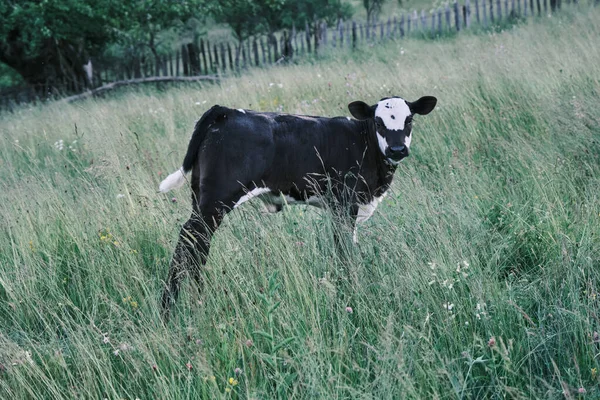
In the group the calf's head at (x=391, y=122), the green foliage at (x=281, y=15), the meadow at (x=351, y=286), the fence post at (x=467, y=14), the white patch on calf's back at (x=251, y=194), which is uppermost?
the green foliage at (x=281, y=15)

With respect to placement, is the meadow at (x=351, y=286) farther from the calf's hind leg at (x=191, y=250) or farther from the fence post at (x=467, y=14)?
the fence post at (x=467, y=14)

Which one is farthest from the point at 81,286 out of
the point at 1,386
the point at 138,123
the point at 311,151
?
the point at 138,123

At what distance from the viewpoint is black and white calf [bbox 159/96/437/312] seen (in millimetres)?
4023

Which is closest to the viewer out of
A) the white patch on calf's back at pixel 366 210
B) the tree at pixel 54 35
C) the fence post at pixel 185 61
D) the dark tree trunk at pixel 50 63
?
the white patch on calf's back at pixel 366 210

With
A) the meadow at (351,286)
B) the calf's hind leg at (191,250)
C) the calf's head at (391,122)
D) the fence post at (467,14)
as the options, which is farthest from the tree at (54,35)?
the calf's hind leg at (191,250)

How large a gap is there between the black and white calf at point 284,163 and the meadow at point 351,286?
17 centimetres

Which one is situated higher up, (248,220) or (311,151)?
(311,151)

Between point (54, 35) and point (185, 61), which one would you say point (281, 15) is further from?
point (54, 35)

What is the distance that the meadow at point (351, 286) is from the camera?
108 inches

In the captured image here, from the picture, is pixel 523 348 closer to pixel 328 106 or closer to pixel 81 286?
pixel 81 286

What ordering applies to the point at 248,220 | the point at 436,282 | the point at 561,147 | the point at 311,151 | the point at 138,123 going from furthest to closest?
the point at 138,123 → the point at 561,147 → the point at 311,151 → the point at 248,220 → the point at 436,282

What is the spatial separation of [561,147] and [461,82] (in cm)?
251

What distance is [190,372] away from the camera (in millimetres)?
2676

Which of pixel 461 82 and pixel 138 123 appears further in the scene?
pixel 138 123
